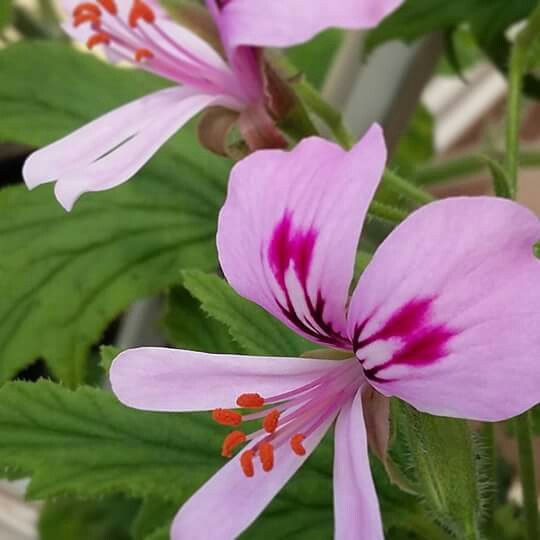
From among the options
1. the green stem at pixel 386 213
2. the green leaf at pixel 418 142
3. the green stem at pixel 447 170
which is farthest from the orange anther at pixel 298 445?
the green leaf at pixel 418 142

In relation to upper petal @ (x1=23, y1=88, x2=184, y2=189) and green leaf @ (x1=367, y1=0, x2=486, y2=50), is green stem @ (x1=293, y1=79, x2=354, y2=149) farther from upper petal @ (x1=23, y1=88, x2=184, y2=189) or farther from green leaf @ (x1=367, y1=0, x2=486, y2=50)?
green leaf @ (x1=367, y1=0, x2=486, y2=50)

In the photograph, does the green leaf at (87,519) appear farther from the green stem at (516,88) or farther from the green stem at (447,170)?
the green stem at (516,88)

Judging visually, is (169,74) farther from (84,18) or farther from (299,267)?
(299,267)

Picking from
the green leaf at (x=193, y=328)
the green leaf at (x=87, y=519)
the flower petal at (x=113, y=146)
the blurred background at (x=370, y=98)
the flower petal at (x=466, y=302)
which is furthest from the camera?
the green leaf at (x=87, y=519)

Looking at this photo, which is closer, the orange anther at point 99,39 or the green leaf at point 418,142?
the orange anther at point 99,39

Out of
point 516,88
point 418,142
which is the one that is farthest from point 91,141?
point 418,142

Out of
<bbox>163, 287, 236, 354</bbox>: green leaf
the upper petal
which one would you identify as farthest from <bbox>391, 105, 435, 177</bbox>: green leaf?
the upper petal

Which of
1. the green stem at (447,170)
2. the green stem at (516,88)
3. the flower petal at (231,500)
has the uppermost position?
the flower petal at (231,500)
